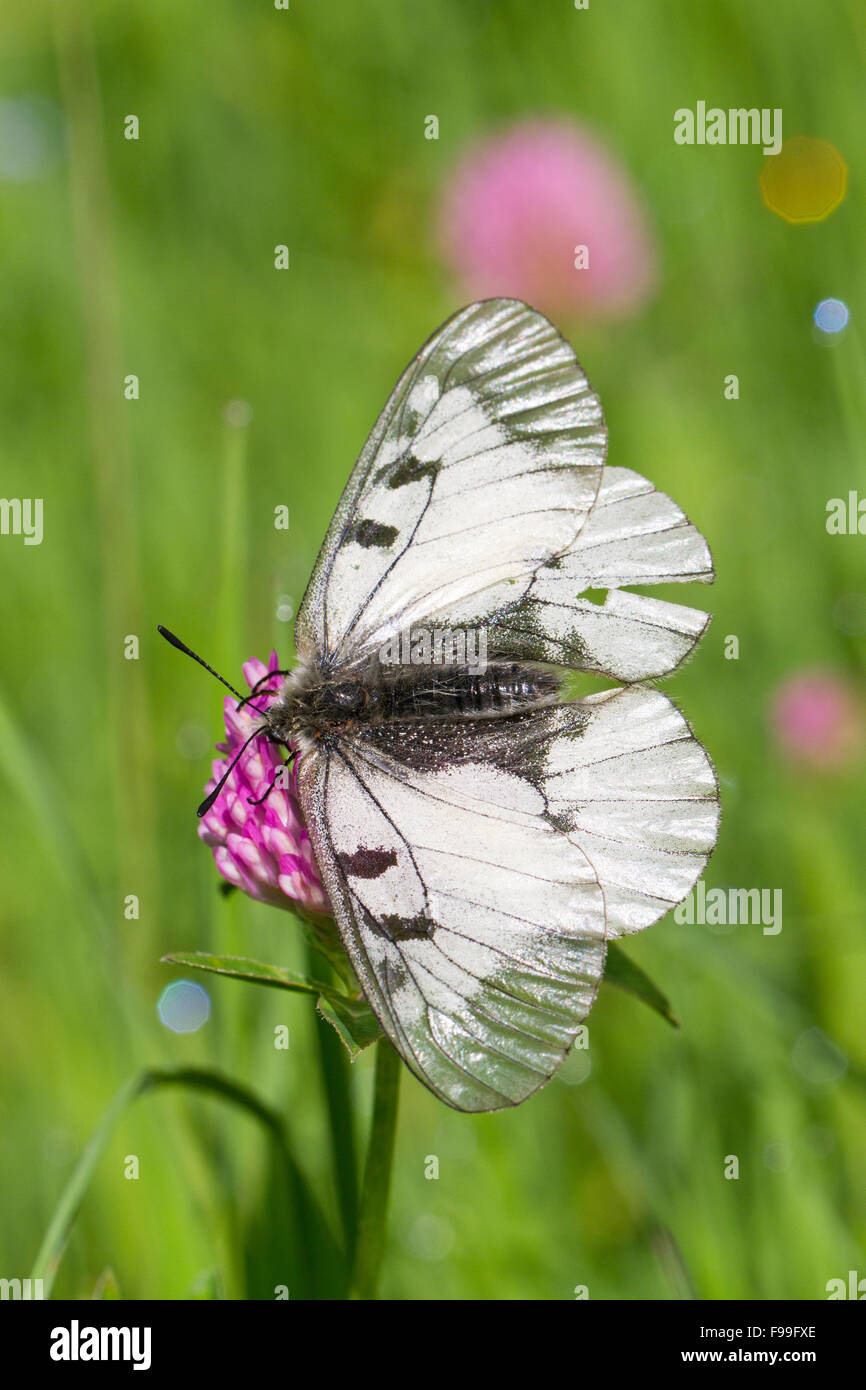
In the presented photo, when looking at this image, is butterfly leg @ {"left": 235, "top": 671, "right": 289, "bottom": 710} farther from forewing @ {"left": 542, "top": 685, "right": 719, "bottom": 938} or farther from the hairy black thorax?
forewing @ {"left": 542, "top": 685, "right": 719, "bottom": 938}

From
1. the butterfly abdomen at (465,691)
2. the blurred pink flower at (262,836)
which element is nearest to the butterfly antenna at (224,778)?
the blurred pink flower at (262,836)

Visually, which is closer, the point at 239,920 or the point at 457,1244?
the point at 239,920

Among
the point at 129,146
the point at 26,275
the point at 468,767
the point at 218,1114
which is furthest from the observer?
the point at 129,146

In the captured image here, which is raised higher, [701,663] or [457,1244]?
[701,663]

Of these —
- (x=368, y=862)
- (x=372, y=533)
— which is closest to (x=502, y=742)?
(x=368, y=862)

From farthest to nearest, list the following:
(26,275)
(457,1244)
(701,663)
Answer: (26,275) → (701,663) → (457,1244)

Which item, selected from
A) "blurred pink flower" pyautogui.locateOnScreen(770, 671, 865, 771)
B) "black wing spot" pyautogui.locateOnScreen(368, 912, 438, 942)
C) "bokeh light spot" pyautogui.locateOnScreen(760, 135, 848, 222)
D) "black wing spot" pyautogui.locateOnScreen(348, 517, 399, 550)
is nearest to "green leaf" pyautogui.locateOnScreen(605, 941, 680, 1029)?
"black wing spot" pyautogui.locateOnScreen(368, 912, 438, 942)

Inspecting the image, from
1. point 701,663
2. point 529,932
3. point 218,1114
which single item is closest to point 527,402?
point 529,932
